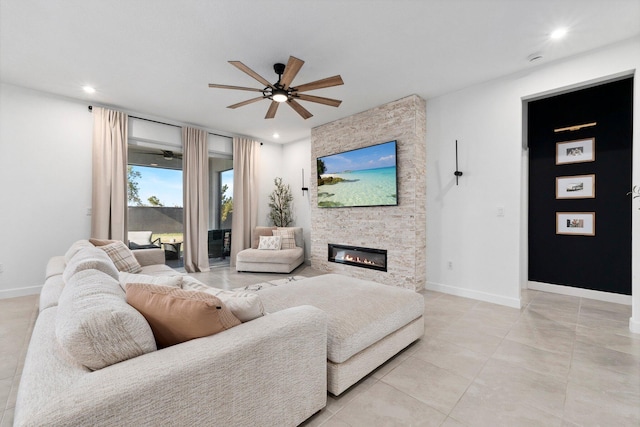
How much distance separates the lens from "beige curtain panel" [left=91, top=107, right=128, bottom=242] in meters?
4.16

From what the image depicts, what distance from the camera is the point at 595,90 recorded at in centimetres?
354

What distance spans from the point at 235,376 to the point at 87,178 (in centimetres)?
448

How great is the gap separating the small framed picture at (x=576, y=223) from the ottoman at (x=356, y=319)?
2932mm

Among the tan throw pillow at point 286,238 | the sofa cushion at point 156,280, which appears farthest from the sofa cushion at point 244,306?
the tan throw pillow at point 286,238

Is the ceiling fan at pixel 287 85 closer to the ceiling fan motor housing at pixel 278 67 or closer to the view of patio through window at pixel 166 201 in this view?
the ceiling fan motor housing at pixel 278 67

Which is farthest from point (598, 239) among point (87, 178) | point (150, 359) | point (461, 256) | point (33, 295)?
point (33, 295)

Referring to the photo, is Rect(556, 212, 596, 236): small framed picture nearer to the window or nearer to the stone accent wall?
the stone accent wall

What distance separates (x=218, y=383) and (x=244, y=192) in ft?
16.7

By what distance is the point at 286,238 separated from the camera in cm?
566

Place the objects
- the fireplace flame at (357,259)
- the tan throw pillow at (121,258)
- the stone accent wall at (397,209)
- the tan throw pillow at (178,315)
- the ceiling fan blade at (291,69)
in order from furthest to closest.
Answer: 1. the fireplace flame at (357,259)
2. the stone accent wall at (397,209)
3. the tan throw pillow at (121,258)
4. the ceiling fan blade at (291,69)
5. the tan throw pillow at (178,315)

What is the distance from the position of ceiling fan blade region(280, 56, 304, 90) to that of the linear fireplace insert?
272 cm

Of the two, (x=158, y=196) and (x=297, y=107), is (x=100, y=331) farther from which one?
(x=158, y=196)

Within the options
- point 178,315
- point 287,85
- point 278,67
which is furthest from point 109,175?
point 178,315

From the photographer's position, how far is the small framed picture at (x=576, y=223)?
3.62m
